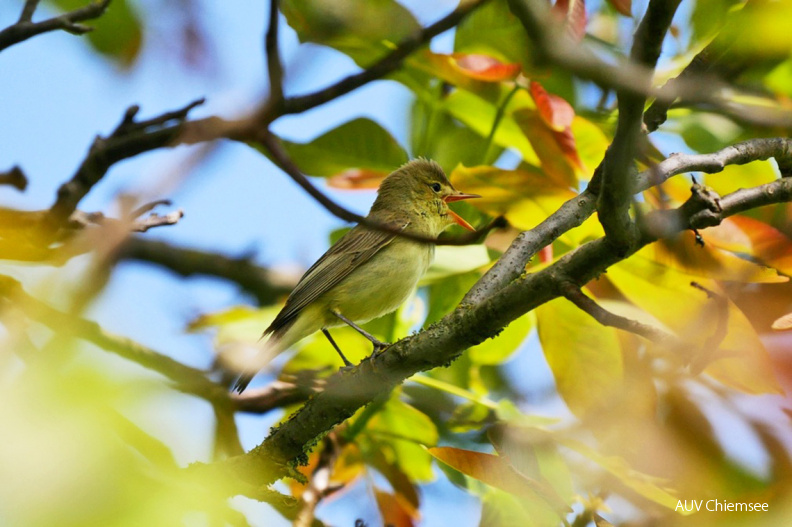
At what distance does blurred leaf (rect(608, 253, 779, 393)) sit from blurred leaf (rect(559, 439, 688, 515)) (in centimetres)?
42

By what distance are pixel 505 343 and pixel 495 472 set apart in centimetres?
121

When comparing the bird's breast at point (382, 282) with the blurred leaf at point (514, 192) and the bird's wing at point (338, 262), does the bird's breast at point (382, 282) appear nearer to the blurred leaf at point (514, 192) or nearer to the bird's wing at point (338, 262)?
the bird's wing at point (338, 262)

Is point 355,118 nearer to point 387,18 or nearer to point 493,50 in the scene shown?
point 493,50

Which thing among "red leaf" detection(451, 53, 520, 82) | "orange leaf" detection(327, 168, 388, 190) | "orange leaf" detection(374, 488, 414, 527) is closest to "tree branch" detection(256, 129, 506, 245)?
"red leaf" detection(451, 53, 520, 82)

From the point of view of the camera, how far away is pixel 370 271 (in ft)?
14.7

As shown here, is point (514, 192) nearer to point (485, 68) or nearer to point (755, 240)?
point (485, 68)

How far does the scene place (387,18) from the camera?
1691 millimetres

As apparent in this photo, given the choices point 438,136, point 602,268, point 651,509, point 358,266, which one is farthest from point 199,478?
point 358,266

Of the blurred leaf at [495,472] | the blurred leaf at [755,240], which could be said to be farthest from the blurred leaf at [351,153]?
the blurred leaf at [495,472]

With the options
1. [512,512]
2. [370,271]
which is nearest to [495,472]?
[512,512]

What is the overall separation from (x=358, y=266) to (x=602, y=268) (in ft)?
8.39

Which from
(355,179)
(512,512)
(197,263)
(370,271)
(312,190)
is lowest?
(512,512)

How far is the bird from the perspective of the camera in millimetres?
3912

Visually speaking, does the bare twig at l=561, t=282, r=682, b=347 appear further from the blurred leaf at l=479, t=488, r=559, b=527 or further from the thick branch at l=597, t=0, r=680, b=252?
the blurred leaf at l=479, t=488, r=559, b=527
